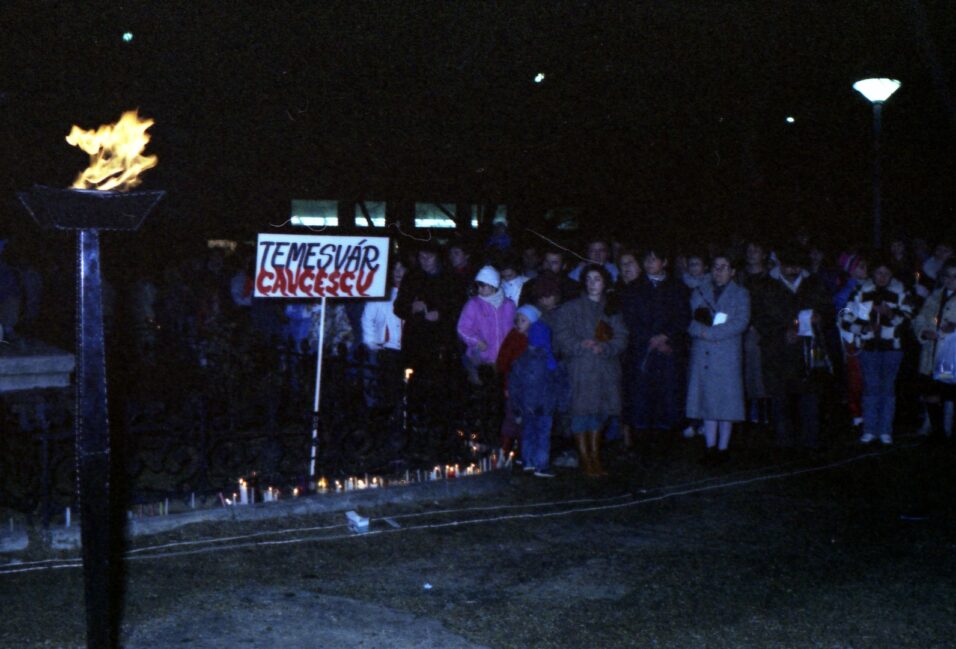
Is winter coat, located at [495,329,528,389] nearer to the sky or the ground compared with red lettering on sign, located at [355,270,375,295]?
nearer to the ground

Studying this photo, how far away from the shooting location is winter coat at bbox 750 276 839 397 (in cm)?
1119

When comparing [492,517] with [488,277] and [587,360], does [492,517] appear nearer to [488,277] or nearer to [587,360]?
[587,360]

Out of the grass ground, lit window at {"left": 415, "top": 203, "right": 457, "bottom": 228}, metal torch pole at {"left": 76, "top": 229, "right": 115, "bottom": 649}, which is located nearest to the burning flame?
metal torch pole at {"left": 76, "top": 229, "right": 115, "bottom": 649}

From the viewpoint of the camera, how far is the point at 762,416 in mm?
12359

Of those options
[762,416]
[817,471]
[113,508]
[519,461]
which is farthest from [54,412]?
[762,416]

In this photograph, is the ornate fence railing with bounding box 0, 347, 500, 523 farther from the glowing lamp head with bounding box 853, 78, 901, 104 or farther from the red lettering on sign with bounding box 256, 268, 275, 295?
the glowing lamp head with bounding box 853, 78, 901, 104

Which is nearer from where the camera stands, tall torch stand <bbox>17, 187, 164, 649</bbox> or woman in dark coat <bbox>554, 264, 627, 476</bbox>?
tall torch stand <bbox>17, 187, 164, 649</bbox>

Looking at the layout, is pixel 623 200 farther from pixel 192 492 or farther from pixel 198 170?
pixel 192 492

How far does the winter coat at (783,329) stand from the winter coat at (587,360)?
197cm

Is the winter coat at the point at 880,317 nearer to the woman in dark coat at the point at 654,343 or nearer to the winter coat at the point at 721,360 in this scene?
the winter coat at the point at 721,360

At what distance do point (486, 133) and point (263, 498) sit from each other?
14.9m

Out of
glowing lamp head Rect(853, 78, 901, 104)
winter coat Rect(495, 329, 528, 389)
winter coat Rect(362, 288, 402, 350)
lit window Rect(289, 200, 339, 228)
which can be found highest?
lit window Rect(289, 200, 339, 228)

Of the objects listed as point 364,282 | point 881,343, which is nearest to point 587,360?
point 364,282

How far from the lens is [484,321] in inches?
417
